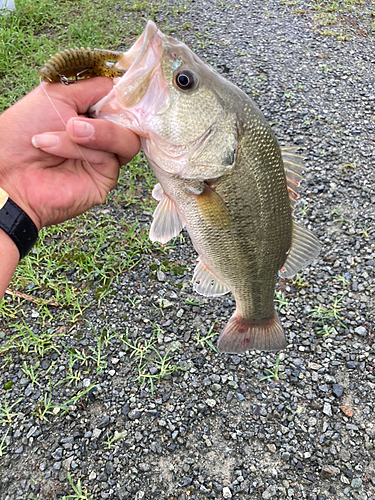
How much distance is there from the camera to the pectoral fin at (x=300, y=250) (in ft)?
6.42

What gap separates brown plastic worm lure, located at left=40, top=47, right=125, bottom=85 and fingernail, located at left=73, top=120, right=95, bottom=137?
0.65 ft

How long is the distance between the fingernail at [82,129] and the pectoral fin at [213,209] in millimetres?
521

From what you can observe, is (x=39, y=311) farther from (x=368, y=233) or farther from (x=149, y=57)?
(x=368, y=233)

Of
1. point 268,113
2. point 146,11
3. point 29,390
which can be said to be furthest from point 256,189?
point 146,11

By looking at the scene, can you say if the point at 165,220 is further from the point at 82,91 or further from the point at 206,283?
the point at 82,91

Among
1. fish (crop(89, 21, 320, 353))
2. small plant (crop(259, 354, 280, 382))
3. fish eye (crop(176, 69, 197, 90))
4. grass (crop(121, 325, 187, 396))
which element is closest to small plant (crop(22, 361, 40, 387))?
grass (crop(121, 325, 187, 396))

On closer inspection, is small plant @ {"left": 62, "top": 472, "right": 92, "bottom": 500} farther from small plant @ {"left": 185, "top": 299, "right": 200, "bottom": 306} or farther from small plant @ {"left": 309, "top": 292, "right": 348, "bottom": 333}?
small plant @ {"left": 309, "top": 292, "right": 348, "bottom": 333}

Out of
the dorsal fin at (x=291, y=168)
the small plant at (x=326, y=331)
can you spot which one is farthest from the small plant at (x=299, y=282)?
the dorsal fin at (x=291, y=168)

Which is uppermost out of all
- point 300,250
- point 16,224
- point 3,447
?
point 300,250

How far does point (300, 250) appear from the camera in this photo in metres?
1.98

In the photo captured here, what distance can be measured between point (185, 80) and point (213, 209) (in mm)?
546

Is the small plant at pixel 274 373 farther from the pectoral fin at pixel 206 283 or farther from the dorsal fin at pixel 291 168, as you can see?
the dorsal fin at pixel 291 168

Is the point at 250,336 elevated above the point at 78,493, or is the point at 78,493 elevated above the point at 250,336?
the point at 250,336

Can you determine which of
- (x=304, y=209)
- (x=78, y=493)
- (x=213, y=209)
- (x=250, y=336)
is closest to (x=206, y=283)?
(x=250, y=336)
